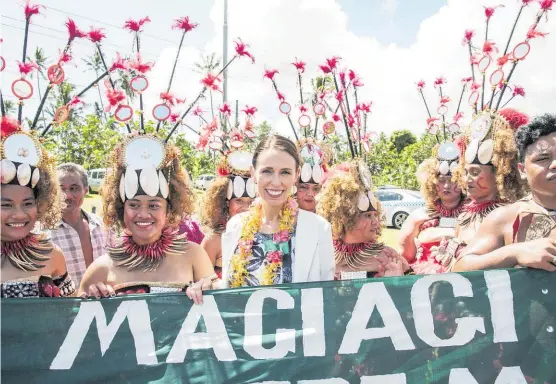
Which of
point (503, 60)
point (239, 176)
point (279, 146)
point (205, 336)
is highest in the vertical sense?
point (503, 60)

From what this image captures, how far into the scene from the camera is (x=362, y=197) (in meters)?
3.56

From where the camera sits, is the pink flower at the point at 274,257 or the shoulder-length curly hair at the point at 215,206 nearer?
the pink flower at the point at 274,257

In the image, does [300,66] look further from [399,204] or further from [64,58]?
[399,204]

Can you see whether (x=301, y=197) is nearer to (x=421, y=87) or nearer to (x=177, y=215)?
(x=177, y=215)

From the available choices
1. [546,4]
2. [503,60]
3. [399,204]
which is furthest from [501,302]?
[399,204]

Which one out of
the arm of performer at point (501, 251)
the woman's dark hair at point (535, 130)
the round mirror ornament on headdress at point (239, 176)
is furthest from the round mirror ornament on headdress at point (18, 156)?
the woman's dark hair at point (535, 130)

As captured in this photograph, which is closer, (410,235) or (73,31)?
(73,31)

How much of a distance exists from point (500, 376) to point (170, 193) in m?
2.13

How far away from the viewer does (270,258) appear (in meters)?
2.99

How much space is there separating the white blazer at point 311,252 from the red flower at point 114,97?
1.17 metres

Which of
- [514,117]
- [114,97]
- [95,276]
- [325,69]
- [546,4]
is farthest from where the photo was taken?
[325,69]

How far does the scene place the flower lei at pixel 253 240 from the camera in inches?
116

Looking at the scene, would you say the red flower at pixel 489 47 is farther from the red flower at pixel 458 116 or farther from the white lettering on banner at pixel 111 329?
the white lettering on banner at pixel 111 329

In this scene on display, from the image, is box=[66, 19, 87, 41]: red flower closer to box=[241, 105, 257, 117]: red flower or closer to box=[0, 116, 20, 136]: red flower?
box=[0, 116, 20, 136]: red flower
